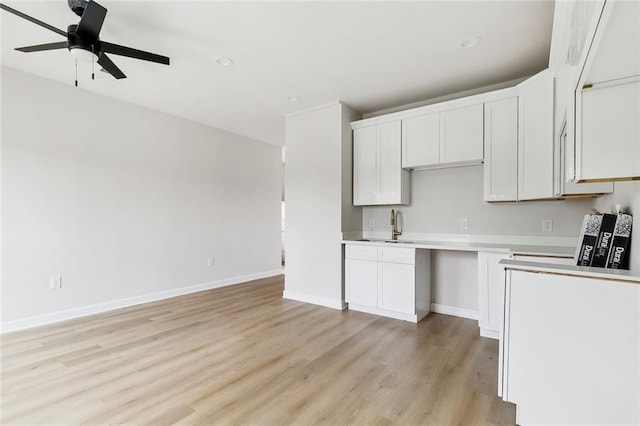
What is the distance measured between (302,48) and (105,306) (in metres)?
3.86

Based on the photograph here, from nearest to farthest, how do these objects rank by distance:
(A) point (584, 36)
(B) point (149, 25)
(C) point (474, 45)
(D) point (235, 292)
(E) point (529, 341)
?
(A) point (584, 36)
(E) point (529, 341)
(B) point (149, 25)
(C) point (474, 45)
(D) point (235, 292)

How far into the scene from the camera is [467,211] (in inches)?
142

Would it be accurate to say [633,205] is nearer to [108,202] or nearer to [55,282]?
[108,202]

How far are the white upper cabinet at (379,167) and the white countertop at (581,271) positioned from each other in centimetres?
222

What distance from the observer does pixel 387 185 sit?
3889 mm

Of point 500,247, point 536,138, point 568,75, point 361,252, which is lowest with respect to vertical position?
point 361,252

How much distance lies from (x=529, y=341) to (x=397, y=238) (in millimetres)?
2541

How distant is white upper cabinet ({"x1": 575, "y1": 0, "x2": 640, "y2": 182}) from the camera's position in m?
1.09

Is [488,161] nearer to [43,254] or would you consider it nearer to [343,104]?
[343,104]

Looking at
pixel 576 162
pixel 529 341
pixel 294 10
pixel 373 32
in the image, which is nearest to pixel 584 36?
pixel 576 162

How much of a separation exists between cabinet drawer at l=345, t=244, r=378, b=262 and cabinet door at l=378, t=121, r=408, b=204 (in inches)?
25.5

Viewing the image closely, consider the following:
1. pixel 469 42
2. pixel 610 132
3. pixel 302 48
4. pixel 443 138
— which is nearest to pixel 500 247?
pixel 443 138

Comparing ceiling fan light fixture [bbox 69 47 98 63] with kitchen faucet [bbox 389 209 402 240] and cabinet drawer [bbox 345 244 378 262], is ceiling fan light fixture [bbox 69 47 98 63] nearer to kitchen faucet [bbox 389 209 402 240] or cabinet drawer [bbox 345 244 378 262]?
cabinet drawer [bbox 345 244 378 262]

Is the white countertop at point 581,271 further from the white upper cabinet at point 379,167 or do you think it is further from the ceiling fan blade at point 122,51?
the ceiling fan blade at point 122,51
